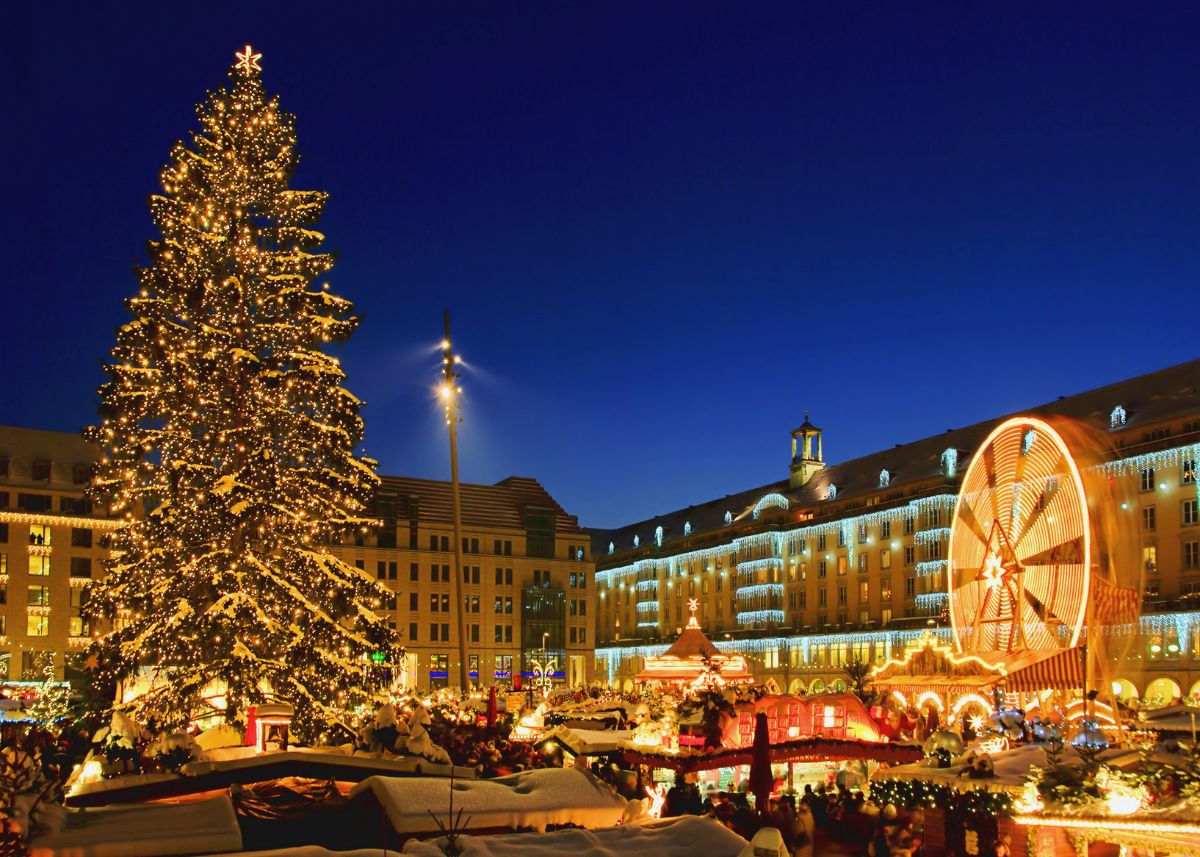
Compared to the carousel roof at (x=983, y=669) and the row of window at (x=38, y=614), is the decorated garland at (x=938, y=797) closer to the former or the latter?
the carousel roof at (x=983, y=669)

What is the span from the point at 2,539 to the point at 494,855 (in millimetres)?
76621

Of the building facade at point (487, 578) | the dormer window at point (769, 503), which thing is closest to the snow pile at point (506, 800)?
the building facade at point (487, 578)

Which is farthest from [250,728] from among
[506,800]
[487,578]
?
[487,578]

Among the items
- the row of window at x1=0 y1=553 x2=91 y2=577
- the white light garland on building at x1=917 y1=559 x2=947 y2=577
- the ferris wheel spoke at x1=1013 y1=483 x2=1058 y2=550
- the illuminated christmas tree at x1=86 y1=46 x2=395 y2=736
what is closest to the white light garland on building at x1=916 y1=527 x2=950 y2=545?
the white light garland on building at x1=917 y1=559 x2=947 y2=577

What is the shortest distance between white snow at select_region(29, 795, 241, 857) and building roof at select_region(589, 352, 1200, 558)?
126ft

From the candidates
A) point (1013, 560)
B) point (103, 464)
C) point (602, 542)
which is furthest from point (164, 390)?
point (602, 542)

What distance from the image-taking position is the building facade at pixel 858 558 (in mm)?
61062

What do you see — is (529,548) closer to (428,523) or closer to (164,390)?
(428,523)

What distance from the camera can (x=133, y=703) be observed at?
21219 mm

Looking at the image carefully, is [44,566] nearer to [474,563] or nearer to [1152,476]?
[474,563]

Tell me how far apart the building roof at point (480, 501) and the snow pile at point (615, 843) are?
85.4 meters

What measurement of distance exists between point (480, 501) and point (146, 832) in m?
89.9

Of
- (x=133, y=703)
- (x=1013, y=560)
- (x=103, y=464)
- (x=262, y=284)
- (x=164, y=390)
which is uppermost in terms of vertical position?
(x=262, y=284)

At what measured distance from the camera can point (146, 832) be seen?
9.09 metres
